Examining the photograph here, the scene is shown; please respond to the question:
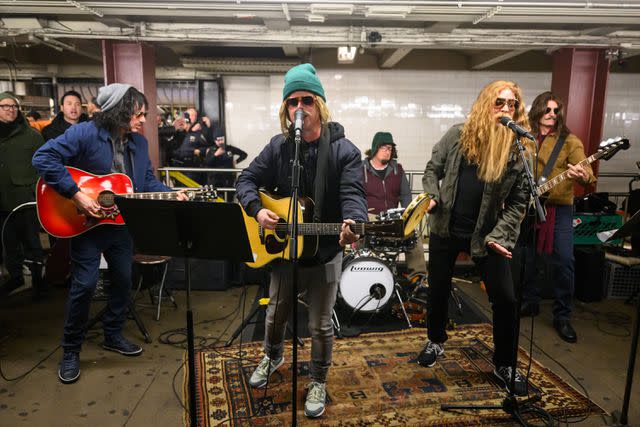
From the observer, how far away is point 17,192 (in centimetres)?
470

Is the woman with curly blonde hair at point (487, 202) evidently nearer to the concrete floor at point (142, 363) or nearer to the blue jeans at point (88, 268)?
the concrete floor at point (142, 363)

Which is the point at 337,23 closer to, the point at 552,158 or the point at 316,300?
the point at 552,158

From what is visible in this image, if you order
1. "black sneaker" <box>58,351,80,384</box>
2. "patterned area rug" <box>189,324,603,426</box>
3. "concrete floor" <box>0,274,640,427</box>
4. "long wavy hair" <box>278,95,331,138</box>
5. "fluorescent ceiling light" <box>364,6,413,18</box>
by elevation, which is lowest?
"concrete floor" <box>0,274,640,427</box>

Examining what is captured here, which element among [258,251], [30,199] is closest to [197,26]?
[30,199]

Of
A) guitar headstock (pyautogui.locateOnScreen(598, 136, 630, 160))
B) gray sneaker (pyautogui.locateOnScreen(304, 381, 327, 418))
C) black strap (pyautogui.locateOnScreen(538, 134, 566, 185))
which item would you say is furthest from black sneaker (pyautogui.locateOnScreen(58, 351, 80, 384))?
guitar headstock (pyautogui.locateOnScreen(598, 136, 630, 160))

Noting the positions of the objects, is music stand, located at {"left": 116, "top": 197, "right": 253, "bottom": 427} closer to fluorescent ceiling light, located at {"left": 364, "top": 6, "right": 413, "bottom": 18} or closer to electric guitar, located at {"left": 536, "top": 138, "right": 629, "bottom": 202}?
electric guitar, located at {"left": 536, "top": 138, "right": 629, "bottom": 202}

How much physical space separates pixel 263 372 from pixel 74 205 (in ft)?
5.89

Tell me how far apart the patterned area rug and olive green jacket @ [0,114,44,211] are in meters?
2.80

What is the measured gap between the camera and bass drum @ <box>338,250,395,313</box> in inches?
165

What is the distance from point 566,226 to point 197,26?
4.92 m

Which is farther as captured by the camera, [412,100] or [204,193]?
[412,100]

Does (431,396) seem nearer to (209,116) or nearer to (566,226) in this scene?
(566,226)

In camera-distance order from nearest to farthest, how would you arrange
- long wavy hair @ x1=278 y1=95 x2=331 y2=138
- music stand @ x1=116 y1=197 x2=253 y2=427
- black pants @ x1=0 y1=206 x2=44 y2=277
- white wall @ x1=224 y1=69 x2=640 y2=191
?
music stand @ x1=116 y1=197 x2=253 y2=427, long wavy hair @ x1=278 y1=95 x2=331 y2=138, black pants @ x1=0 y1=206 x2=44 y2=277, white wall @ x1=224 y1=69 x2=640 y2=191

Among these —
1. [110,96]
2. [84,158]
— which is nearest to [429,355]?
[84,158]
